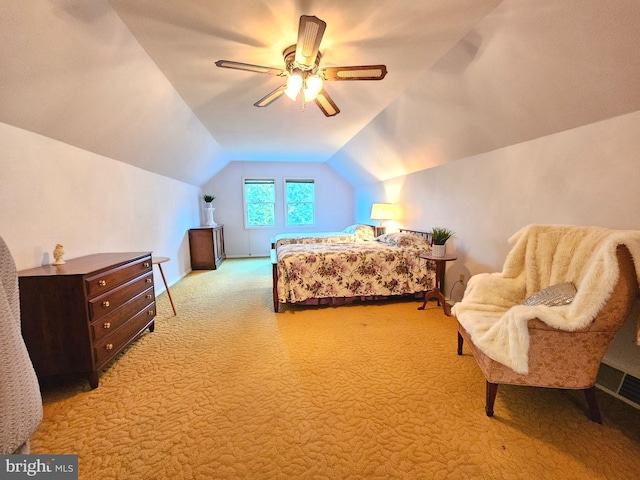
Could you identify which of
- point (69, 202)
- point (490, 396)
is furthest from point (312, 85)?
point (490, 396)

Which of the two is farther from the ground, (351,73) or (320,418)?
(351,73)

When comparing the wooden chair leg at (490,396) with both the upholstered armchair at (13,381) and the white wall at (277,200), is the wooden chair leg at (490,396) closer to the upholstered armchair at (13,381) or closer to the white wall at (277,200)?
the upholstered armchair at (13,381)

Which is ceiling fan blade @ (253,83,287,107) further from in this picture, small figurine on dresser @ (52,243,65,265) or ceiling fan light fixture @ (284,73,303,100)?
small figurine on dresser @ (52,243,65,265)

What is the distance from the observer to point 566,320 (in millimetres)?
1333

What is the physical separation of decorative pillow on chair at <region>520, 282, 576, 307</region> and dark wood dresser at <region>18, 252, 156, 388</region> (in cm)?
291

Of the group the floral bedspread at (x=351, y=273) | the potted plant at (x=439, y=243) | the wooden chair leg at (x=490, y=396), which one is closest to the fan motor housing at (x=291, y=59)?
the floral bedspread at (x=351, y=273)

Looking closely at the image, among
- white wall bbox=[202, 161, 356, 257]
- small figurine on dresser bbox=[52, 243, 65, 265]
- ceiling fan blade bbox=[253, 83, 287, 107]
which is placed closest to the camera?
small figurine on dresser bbox=[52, 243, 65, 265]

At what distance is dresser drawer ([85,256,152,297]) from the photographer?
1790 millimetres

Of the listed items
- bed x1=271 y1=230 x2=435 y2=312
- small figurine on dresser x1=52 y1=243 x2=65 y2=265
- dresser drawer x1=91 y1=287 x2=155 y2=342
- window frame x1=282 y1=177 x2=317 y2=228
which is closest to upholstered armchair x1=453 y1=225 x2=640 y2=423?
bed x1=271 y1=230 x2=435 y2=312

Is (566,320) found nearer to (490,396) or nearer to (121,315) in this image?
(490,396)

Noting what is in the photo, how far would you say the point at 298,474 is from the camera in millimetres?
1232

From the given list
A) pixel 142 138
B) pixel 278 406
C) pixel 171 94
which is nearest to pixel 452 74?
pixel 171 94

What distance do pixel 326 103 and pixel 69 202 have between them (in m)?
2.43

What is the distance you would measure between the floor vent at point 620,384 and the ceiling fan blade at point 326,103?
283 centimetres
